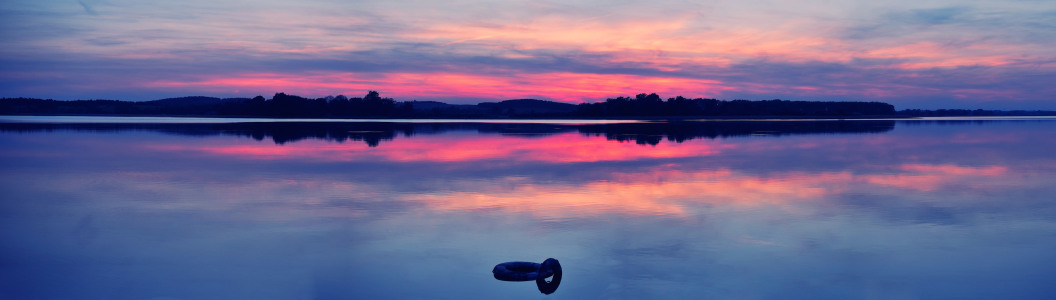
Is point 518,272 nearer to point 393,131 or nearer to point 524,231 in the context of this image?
point 524,231

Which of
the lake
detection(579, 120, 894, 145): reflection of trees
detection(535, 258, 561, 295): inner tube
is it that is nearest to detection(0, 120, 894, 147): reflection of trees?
detection(579, 120, 894, 145): reflection of trees

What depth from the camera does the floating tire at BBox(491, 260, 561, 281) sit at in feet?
23.2

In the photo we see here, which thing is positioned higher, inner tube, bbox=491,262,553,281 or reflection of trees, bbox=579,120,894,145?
reflection of trees, bbox=579,120,894,145

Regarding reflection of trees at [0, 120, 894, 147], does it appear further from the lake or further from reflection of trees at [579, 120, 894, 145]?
the lake

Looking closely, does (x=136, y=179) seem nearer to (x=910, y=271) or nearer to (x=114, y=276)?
(x=114, y=276)

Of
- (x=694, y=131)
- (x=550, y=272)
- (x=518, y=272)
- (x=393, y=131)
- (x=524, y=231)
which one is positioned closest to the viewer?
(x=550, y=272)

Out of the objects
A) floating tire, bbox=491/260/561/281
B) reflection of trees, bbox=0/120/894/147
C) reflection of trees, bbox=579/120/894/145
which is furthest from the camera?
reflection of trees, bbox=579/120/894/145

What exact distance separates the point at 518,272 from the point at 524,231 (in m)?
2.14

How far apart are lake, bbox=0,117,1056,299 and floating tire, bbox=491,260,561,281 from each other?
0.29 feet

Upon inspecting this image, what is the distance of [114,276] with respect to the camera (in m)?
7.26

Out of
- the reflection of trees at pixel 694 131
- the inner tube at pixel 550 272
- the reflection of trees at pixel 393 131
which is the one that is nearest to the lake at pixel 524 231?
the inner tube at pixel 550 272

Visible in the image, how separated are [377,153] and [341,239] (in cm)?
1385

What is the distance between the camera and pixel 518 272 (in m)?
7.19

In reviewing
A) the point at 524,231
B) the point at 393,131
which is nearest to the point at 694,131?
the point at 393,131
